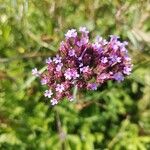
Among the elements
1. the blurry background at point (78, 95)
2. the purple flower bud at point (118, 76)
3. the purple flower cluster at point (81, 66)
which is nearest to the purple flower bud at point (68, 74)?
the purple flower cluster at point (81, 66)

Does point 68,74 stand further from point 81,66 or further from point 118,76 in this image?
point 118,76

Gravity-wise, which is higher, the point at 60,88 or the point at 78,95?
the point at 78,95

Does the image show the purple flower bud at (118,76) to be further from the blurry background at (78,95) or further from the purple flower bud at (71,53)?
the blurry background at (78,95)

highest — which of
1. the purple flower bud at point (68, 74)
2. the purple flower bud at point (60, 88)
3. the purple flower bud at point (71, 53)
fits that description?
the purple flower bud at point (71, 53)

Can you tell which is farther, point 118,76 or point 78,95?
point 78,95

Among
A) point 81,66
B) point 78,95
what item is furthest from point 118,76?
point 78,95

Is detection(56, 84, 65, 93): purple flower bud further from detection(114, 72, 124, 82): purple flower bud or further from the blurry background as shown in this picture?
the blurry background
